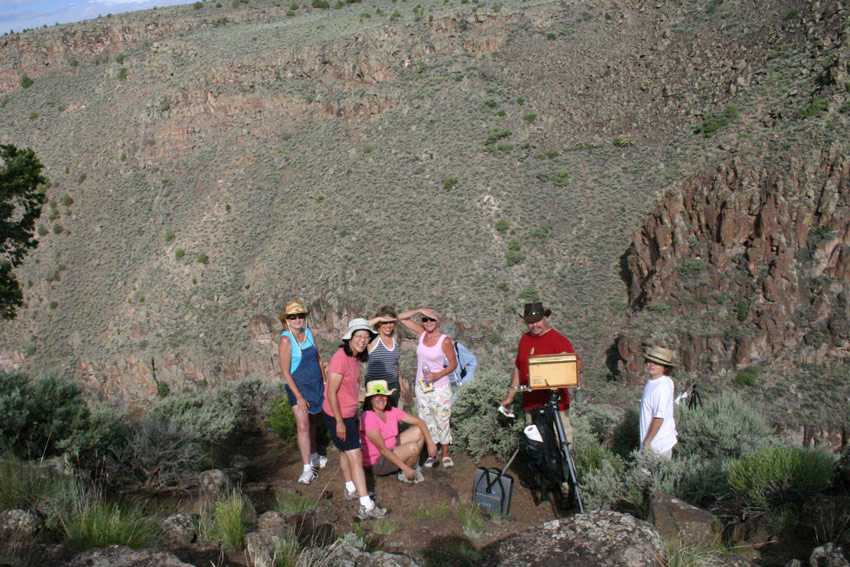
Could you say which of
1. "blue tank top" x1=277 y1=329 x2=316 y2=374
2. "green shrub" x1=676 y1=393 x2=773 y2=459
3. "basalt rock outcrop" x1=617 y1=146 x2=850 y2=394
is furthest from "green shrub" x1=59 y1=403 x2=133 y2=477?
"basalt rock outcrop" x1=617 y1=146 x2=850 y2=394

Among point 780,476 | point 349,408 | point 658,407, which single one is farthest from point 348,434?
point 780,476

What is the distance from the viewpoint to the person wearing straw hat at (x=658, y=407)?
5.59 m

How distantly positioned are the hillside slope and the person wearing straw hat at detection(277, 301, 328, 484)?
15936mm

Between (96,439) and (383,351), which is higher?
(383,351)

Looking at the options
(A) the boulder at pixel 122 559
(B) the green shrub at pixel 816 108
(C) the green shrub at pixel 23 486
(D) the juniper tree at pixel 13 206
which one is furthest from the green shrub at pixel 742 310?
(D) the juniper tree at pixel 13 206

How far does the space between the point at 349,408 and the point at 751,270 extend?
18.7m

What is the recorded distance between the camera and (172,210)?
36562 mm

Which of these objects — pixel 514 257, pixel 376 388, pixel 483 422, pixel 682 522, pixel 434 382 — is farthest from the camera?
pixel 514 257

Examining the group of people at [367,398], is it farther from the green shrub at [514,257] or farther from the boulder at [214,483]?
the green shrub at [514,257]

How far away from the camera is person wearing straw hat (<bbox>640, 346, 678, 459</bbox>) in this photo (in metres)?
5.59

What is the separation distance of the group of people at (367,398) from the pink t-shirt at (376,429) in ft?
0.03

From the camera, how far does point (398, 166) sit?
31.8 meters

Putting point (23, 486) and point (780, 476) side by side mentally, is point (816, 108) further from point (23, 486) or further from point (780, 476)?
point (23, 486)

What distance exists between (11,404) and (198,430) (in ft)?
7.34
